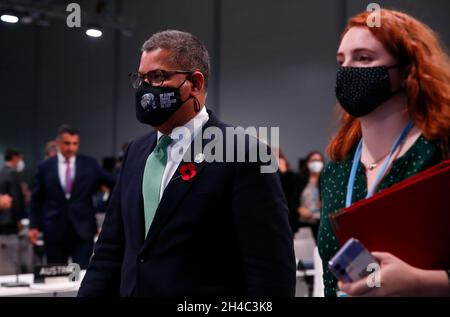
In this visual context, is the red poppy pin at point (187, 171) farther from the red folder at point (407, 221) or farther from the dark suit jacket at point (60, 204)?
the dark suit jacket at point (60, 204)

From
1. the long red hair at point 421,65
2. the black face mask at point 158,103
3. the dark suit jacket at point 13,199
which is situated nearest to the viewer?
the long red hair at point 421,65

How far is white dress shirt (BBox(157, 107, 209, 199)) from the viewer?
5.94 feet

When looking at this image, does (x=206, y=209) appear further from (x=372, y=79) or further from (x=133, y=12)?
(x=133, y=12)

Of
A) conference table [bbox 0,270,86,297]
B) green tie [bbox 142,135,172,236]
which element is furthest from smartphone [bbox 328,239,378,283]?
conference table [bbox 0,270,86,297]

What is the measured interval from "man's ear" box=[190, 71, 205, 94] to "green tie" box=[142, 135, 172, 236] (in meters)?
0.19

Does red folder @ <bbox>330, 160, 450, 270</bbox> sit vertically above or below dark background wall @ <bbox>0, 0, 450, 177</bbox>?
below

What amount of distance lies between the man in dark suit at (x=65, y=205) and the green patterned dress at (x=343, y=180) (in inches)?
168

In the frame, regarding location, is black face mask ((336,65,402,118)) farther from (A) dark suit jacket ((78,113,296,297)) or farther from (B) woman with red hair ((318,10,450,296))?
(A) dark suit jacket ((78,113,296,297))

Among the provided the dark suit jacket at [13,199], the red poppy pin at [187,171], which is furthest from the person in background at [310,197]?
the red poppy pin at [187,171]

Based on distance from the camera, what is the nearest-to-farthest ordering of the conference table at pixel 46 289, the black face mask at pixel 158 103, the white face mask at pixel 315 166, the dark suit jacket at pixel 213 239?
the dark suit jacket at pixel 213 239, the black face mask at pixel 158 103, the conference table at pixel 46 289, the white face mask at pixel 315 166

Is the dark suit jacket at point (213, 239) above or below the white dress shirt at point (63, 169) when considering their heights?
below

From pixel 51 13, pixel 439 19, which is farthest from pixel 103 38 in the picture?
pixel 439 19

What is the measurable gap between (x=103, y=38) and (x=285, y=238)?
1004 cm

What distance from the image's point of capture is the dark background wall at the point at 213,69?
8445mm
